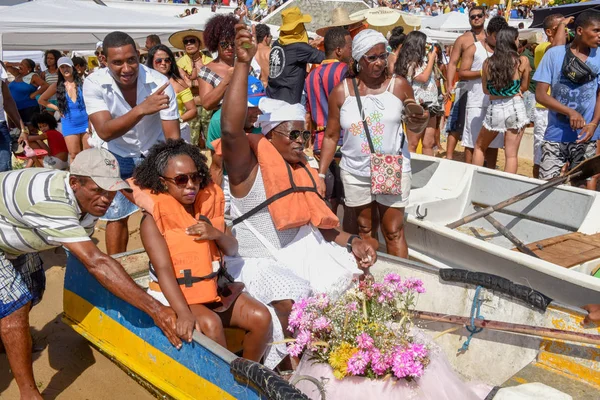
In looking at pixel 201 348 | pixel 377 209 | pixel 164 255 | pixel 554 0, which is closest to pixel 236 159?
pixel 164 255

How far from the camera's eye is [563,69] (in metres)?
5.63

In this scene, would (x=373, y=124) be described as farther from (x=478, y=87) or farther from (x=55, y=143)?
(x=55, y=143)

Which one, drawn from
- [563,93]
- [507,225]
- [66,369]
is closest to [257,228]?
[66,369]

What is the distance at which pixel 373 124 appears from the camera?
4.42m

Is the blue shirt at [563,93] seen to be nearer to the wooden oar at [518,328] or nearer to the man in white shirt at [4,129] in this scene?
the wooden oar at [518,328]

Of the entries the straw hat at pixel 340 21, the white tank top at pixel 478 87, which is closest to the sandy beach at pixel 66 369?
the straw hat at pixel 340 21

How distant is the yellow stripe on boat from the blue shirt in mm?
4341

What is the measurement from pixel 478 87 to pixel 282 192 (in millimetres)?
4561

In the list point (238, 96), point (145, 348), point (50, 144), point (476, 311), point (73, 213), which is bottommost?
point (50, 144)

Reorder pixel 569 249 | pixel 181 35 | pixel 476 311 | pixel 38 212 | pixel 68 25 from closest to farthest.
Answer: pixel 38 212 → pixel 476 311 → pixel 569 249 → pixel 181 35 → pixel 68 25

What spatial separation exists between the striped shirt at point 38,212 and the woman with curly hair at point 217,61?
210cm

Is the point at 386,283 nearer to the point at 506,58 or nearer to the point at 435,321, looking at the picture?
the point at 435,321

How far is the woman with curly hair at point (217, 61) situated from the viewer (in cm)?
512

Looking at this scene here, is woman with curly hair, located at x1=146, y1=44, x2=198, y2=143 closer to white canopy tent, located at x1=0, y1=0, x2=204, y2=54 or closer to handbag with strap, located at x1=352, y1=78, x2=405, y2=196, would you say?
handbag with strap, located at x1=352, y1=78, x2=405, y2=196
